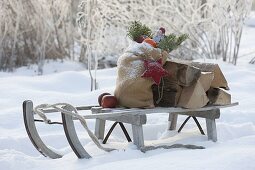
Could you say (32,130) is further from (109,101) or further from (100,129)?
(100,129)

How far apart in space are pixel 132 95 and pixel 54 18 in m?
6.79

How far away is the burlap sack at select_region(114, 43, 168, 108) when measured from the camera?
347 centimetres

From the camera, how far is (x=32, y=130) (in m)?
3.39

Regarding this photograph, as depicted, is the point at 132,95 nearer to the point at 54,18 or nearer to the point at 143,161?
the point at 143,161

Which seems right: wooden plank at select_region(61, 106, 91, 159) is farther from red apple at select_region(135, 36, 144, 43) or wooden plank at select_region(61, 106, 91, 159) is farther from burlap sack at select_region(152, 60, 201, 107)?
red apple at select_region(135, 36, 144, 43)

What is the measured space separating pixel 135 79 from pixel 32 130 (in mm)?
726

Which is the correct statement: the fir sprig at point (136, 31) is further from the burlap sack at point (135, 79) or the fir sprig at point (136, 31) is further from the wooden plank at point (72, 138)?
the wooden plank at point (72, 138)

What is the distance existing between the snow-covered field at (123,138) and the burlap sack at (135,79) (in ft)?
0.99

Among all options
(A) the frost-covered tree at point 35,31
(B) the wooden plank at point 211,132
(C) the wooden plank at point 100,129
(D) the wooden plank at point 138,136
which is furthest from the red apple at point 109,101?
(A) the frost-covered tree at point 35,31

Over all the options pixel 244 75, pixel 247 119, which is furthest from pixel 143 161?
pixel 244 75

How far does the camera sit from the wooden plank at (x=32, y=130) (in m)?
3.31

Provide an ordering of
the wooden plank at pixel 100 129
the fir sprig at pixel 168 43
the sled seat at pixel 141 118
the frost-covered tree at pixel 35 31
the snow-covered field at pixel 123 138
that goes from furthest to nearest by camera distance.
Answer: the frost-covered tree at pixel 35 31 → the wooden plank at pixel 100 129 → the fir sprig at pixel 168 43 → the sled seat at pixel 141 118 → the snow-covered field at pixel 123 138

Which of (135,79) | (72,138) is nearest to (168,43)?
(135,79)

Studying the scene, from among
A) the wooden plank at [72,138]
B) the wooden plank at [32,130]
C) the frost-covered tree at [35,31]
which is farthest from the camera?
the frost-covered tree at [35,31]
